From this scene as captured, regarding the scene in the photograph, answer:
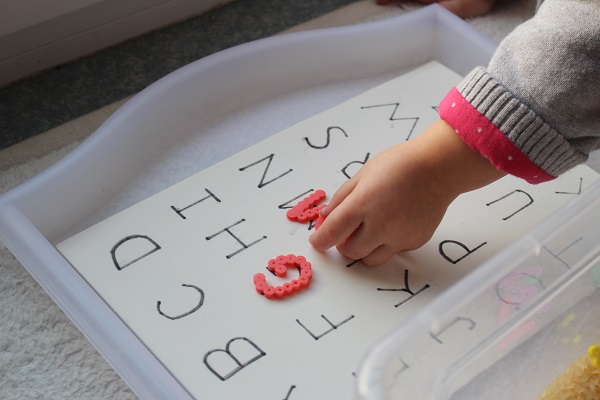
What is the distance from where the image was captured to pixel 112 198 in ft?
2.38

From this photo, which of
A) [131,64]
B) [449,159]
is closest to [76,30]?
[131,64]

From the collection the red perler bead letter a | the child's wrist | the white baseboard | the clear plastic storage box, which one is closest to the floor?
the white baseboard

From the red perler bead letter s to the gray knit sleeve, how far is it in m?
0.17

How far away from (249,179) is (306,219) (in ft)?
0.22

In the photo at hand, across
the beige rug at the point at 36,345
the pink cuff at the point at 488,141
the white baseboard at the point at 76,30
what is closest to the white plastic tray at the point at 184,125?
the beige rug at the point at 36,345

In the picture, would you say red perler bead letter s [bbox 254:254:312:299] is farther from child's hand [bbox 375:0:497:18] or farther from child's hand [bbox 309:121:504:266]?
child's hand [bbox 375:0:497:18]

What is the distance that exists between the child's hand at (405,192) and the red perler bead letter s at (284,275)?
0.10ft

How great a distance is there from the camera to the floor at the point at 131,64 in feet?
2.62

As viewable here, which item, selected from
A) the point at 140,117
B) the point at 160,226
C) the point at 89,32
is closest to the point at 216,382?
the point at 160,226

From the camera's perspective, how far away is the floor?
80cm

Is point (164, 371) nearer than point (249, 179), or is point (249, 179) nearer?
point (164, 371)

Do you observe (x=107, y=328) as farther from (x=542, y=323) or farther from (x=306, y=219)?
(x=542, y=323)

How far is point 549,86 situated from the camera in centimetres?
57

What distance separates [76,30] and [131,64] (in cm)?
6
